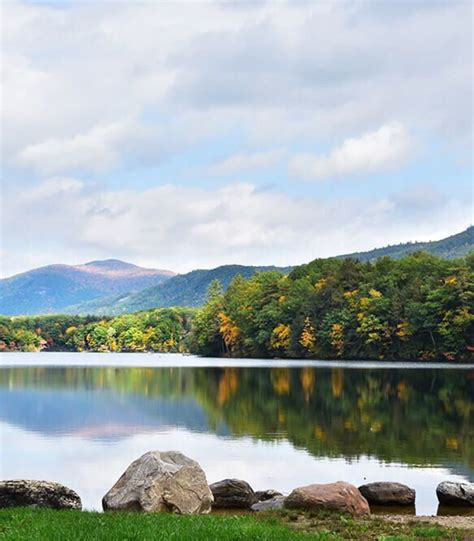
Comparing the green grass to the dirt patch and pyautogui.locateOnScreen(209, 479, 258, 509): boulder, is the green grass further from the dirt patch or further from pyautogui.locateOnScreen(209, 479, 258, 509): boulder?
pyautogui.locateOnScreen(209, 479, 258, 509): boulder

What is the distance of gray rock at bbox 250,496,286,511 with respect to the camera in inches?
775

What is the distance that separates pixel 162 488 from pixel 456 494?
758 centimetres

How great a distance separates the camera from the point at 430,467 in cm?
2764

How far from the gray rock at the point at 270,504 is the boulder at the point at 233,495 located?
555mm

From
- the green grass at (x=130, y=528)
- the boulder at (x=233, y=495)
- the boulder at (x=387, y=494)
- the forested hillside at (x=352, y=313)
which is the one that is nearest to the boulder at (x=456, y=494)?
the boulder at (x=387, y=494)

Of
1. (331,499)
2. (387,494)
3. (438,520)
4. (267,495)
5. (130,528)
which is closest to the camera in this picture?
(130,528)

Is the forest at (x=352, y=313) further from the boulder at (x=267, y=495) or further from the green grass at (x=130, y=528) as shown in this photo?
the green grass at (x=130, y=528)

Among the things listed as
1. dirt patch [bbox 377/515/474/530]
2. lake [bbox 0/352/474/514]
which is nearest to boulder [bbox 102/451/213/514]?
lake [bbox 0/352/474/514]

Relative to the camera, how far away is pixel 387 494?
21422mm

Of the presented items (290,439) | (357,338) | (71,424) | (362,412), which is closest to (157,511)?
(290,439)

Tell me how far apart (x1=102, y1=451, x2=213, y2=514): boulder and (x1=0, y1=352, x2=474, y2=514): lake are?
8.21 feet

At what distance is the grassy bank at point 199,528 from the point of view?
13.2 metres

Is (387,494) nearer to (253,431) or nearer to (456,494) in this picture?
(456,494)

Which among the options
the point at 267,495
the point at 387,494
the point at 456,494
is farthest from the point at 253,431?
the point at 456,494
